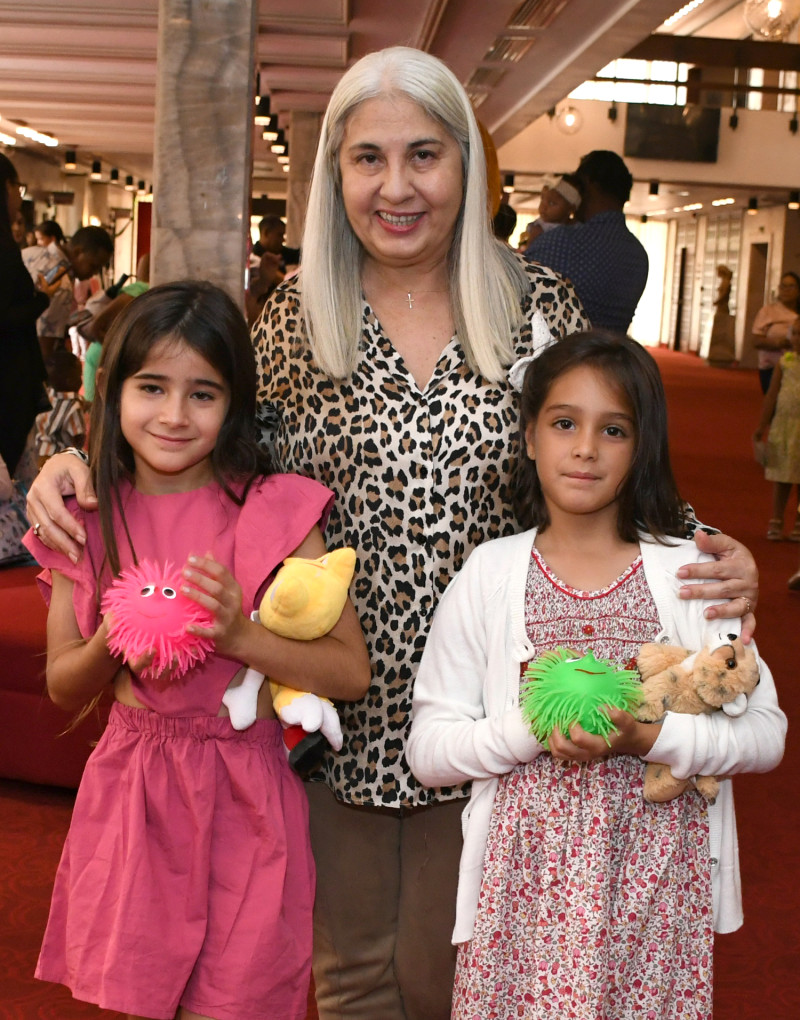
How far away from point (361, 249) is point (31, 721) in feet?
8.52

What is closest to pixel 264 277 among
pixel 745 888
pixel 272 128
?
pixel 745 888

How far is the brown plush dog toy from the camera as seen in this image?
1743mm

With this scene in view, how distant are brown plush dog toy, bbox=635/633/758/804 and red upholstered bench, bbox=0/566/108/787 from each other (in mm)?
2626

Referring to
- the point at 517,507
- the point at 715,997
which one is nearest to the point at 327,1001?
the point at 517,507

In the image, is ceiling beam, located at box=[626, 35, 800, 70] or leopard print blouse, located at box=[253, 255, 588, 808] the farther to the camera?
ceiling beam, located at box=[626, 35, 800, 70]

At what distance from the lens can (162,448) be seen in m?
1.90

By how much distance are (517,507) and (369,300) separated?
426 millimetres

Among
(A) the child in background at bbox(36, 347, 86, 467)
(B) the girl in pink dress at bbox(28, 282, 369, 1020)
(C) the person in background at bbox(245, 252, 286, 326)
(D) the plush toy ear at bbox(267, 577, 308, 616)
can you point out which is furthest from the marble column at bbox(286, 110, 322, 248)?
(D) the plush toy ear at bbox(267, 577, 308, 616)

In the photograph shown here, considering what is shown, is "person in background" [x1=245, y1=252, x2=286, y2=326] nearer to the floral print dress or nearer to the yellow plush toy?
the yellow plush toy

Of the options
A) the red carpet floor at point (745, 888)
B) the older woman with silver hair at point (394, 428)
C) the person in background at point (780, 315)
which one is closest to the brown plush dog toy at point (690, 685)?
the older woman with silver hair at point (394, 428)

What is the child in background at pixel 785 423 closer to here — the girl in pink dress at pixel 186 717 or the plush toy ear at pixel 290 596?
the girl in pink dress at pixel 186 717

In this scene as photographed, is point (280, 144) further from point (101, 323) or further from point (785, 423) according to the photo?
point (101, 323)

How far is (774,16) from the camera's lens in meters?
8.09

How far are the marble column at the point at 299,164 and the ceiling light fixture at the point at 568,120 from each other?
7.48 metres
